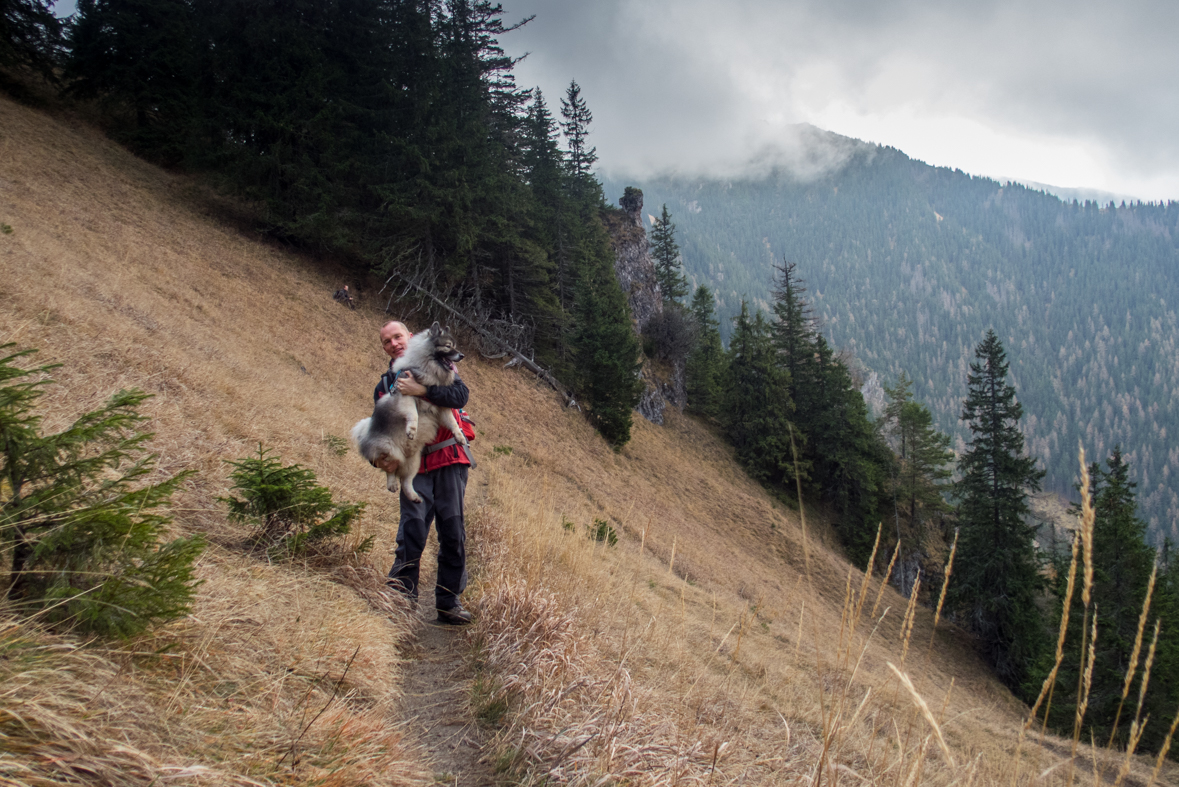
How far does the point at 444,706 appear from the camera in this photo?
9.50 ft

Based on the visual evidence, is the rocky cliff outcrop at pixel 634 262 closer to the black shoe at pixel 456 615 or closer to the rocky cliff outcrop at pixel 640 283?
the rocky cliff outcrop at pixel 640 283

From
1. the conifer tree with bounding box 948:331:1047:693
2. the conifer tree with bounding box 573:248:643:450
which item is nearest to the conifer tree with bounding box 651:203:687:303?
the conifer tree with bounding box 573:248:643:450

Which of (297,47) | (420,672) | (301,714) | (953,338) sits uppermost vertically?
(953,338)

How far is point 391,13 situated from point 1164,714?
34611mm

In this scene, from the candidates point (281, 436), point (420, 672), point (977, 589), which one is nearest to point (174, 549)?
point (420, 672)

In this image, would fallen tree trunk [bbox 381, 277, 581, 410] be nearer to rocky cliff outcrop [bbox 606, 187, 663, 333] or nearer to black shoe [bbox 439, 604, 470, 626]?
rocky cliff outcrop [bbox 606, 187, 663, 333]

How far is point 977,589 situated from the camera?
76.9 ft

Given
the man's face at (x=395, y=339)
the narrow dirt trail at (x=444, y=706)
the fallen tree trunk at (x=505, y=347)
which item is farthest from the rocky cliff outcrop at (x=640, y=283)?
the narrow dirt trail at (x=444, y=706)

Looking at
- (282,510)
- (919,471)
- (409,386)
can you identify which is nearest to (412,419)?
(409,386)

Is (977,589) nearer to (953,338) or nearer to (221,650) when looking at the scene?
(221,650)

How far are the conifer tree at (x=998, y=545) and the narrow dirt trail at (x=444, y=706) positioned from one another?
84.1 ft

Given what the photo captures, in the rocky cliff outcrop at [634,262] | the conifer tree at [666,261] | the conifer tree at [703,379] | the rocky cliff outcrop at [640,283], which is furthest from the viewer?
the conifer tree at [666,261]

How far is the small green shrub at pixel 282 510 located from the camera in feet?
12.1

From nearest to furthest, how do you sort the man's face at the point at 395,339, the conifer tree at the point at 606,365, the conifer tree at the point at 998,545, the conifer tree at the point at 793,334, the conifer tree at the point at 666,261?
the man's face at the point at 395,339 → the conifer tree at the point at 998,545 → the conifer tree at the point at 606,365 → the conifer tree at the point at 793,334 → the conifer tree at the point at 666,261
